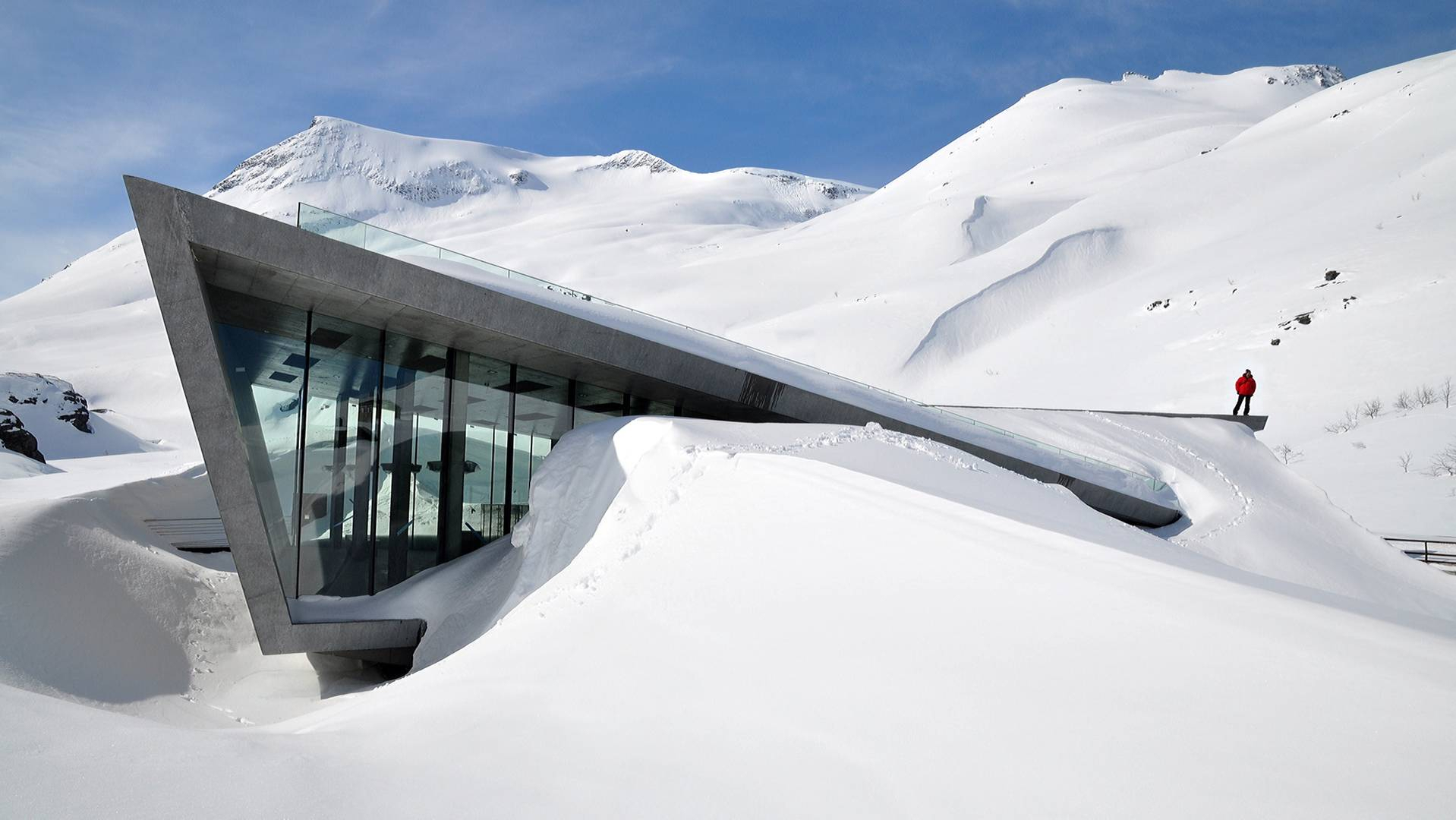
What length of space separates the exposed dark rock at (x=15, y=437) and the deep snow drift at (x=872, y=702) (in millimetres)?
26725

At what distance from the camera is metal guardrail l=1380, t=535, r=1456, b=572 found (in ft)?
48.0

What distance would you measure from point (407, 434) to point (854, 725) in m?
8.06

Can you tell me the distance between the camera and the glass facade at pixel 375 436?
937cm

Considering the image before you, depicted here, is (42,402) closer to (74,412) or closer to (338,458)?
(74,412)

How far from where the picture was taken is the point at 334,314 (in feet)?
32.1

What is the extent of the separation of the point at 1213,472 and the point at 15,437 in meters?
31.5

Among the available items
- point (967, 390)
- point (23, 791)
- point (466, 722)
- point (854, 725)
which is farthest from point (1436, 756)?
point (967, 390)

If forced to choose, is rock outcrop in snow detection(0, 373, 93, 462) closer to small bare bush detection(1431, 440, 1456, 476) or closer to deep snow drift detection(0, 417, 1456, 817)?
deep snow drift detection(0, 417, 1456, 817)

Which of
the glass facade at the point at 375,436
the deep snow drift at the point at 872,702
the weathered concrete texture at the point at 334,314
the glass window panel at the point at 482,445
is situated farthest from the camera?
the glass window panel at the point at 482,445

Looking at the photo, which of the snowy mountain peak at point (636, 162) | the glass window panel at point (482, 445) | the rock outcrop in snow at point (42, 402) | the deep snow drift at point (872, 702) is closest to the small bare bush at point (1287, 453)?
the deep snow drift at point (872, 702)

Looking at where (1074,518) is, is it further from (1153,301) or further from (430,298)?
(1153,301)

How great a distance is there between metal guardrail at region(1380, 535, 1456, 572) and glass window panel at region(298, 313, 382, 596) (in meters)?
15.8

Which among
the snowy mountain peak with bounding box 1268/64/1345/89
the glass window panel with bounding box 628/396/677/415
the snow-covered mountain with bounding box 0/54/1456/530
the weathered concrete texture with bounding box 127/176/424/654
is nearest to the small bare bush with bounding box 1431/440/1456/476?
the snow-covered mountain with bounding box 0/54/1456/530

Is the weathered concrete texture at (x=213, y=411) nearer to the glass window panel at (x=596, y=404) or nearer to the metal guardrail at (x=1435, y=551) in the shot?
the glass window panel at (x=596, y=404)
